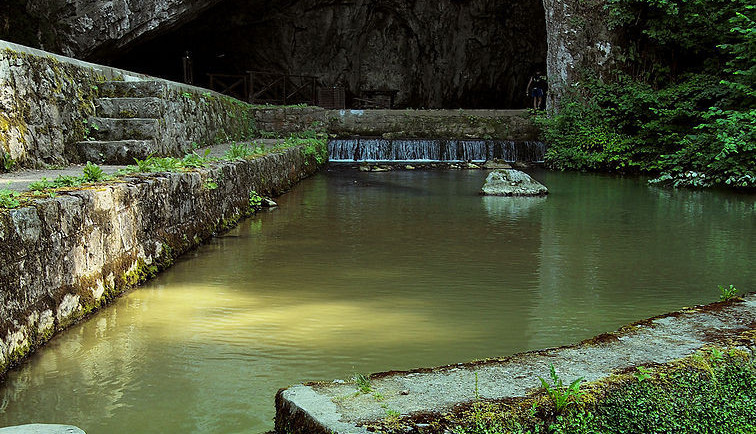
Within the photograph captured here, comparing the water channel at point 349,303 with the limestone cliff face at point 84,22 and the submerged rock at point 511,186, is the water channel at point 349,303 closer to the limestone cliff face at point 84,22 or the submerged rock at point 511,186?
the submerged rock at point 511,186

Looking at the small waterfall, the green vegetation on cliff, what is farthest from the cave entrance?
the green vegetation on cliff

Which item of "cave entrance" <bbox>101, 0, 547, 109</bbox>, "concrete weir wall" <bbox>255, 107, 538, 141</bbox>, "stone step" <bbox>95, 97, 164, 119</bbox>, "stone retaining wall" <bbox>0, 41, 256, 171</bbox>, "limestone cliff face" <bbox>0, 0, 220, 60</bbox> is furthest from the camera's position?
"cave entrance" <bbox>101, 0, 547, 109</bbox>

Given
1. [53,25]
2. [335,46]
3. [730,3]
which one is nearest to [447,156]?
[730,3]

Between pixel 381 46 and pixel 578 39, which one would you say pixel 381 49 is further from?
pixel 578 39

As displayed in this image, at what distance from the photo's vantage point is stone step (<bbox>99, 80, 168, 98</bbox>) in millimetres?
6508

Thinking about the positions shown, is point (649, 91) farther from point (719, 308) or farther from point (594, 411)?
point (594, 411)

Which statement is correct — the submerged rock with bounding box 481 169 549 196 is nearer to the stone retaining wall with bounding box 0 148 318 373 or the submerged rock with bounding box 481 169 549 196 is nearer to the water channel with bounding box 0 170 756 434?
the water channel with bounding box 0 170 756 434

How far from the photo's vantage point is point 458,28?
81.6 feet

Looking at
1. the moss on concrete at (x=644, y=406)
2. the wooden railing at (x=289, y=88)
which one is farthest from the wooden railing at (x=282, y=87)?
the moss on concrete at (x=644, y=406)

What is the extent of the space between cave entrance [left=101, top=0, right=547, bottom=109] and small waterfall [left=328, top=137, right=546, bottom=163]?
9.12m

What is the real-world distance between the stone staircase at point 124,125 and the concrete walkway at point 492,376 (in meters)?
4.65

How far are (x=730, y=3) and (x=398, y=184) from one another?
6.47 m

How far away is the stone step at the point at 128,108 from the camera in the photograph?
6.34 metres

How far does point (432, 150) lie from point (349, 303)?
11.5 m
